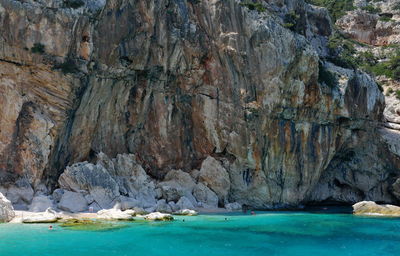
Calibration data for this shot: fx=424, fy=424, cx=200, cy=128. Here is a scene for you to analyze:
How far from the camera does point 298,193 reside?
39.4 metres

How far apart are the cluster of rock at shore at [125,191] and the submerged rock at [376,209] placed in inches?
434

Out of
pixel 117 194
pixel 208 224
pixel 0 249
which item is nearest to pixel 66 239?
pixel 0 249

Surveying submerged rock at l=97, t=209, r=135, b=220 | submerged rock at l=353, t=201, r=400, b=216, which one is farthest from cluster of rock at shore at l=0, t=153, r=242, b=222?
submerged rock at l=353, t=201, r=400, b=216

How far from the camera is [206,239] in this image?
19.6m

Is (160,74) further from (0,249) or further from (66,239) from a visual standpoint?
(0,249)

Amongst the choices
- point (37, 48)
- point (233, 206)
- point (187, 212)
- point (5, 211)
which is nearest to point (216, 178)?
point (233, 206)

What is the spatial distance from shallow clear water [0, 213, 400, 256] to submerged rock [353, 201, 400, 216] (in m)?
9.36

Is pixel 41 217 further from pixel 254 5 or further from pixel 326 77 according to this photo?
pixel 326 77

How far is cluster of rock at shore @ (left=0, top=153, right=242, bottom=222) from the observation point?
87.0 ft

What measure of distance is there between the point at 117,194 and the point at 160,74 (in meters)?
11.3

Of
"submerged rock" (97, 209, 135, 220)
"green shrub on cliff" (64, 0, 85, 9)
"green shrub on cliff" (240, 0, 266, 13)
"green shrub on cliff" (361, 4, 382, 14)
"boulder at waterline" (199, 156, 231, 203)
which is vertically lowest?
"submerged rock" (97, 209, 135, 220)

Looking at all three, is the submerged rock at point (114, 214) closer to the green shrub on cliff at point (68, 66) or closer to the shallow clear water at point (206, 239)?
the shallow clear water at point (206, 239)

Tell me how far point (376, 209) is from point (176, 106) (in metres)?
19.2

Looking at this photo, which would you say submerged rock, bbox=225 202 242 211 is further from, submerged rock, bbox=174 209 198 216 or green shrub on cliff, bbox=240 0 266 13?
green shrub on cliff, bbox=240 0 266 13
